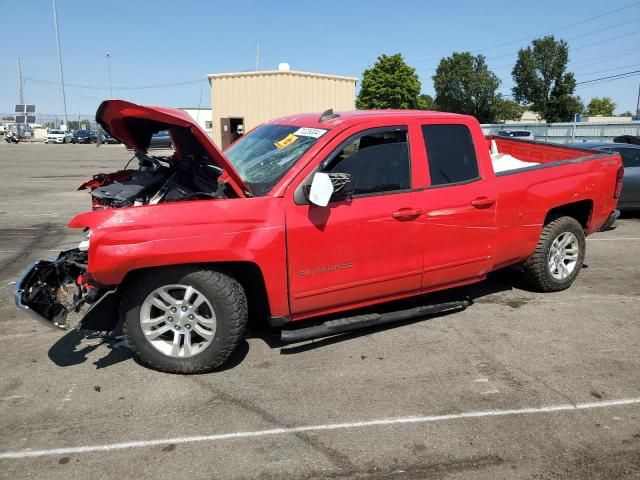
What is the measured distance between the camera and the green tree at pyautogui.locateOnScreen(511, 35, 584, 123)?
2435 inches

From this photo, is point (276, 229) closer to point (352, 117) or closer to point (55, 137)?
point (352, 117)

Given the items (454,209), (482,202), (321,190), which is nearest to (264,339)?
(321,190)

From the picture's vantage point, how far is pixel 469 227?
453 centimetres

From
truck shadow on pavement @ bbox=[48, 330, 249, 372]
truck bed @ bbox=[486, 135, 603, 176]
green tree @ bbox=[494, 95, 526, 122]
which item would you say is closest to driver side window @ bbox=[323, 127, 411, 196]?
truck shadow on pavement @ bbox=[48, 330, 249, 372]

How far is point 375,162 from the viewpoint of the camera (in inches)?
165

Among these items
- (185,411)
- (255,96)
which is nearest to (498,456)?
(185,411)

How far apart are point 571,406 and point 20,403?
3.56m

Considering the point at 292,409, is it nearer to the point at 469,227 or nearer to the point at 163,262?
the point at 163,262

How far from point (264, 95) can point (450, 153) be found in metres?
16.5

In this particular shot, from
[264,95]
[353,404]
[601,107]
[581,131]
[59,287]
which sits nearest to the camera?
[353,404]

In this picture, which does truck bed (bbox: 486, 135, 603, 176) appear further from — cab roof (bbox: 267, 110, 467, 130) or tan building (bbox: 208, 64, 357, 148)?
tan building (bbox: 208, 64, 357, 148)

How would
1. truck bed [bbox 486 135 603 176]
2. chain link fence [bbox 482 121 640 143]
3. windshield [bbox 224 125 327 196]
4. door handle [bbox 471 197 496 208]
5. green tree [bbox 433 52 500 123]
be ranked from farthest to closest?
green tree [bbox 433 52 500 123], chain link fence [bbox 482 121 640 143], truck bed [bbox 486 135 603 176], door handle [bbox 471 197 496 208], windshield [bbox 224 125 327 196]

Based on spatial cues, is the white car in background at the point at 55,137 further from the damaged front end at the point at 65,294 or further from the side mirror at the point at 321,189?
the side mirror at the point at 321,189

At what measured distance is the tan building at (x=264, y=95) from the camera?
19891 mm
